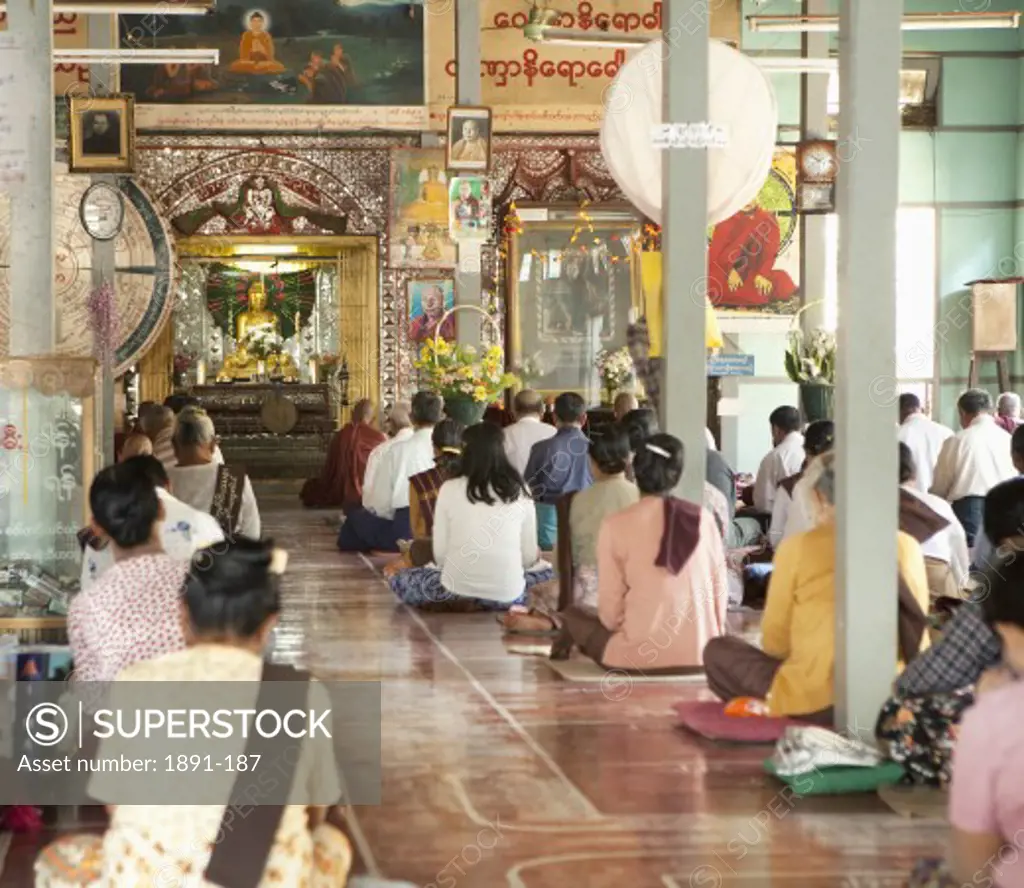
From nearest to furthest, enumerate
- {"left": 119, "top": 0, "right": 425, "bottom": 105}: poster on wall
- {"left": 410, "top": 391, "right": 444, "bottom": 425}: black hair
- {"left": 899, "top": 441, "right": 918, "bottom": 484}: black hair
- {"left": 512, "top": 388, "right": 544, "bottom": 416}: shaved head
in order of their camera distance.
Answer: {"left": 899, "top": 441, "right": 918, "bottom": 484}: black hair → {"left": 410, "top": 391, "right": 444, "bottom": 425}: black hair → {"left": 512, "top": 388, "right": 544, "bottom": 416}: shaved head → {"left": 119, "top": 0, "right": 425, "bottom": 105}: poster on wall

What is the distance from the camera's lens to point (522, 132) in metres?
16.5

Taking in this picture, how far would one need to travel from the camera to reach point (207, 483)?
26.4 ft

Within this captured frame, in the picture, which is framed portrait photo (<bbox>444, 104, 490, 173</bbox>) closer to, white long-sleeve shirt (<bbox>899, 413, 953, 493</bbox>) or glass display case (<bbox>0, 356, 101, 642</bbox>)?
white long-sleeve shirt (<bbox>899, 413, 953, 493</bbox>)

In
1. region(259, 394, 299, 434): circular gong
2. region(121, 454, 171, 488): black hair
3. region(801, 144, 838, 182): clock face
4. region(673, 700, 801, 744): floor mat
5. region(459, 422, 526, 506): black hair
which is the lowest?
region(673, 700, 801, 744): floor mat

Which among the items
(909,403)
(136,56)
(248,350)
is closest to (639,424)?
(909,403)

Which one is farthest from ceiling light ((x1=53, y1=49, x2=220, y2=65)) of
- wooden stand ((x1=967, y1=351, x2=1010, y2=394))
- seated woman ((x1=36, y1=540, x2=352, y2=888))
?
seated woman ((x1=36, y1=540, x2=352, y2=888))

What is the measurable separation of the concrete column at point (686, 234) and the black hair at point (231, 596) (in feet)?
14.0

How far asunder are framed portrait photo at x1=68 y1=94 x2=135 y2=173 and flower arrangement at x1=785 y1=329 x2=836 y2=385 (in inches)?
208

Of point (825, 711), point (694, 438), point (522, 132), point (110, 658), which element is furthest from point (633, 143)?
point (522, 132)

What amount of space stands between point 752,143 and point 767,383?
9.62m

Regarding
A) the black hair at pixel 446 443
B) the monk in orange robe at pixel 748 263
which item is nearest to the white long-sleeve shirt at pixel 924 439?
the black hair at pixel 446 443

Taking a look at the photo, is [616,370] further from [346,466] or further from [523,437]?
[523,437]

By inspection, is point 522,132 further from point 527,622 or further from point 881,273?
point 881,273

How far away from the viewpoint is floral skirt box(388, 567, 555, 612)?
878cm
